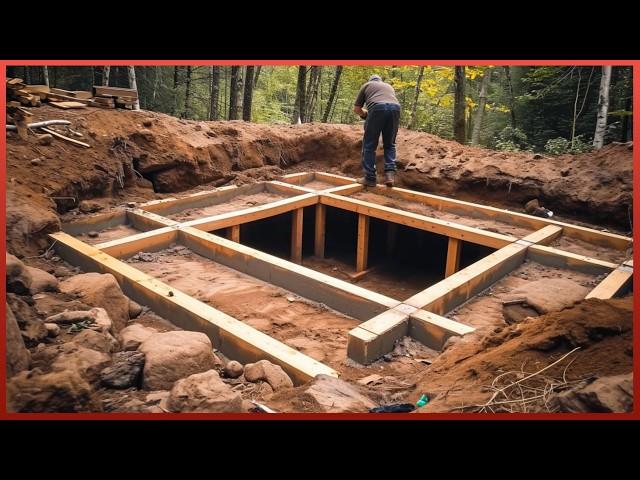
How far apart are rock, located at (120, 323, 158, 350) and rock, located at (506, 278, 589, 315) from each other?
3.19m

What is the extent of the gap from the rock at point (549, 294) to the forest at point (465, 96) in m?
5.90

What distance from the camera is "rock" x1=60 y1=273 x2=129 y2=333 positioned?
13.0ft

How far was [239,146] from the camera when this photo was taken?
8.84 meters

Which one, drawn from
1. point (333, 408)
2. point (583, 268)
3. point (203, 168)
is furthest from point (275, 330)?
point (203, 168)

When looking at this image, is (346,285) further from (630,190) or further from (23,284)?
(630,190)

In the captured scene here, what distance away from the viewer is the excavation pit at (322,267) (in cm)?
405

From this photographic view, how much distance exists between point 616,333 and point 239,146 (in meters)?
7.19

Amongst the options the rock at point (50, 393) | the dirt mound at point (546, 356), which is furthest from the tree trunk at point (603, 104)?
the rock at point (50, 393)

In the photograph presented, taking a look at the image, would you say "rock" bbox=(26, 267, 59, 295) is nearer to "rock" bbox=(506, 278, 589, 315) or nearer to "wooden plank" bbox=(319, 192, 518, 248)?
"rock" bbox=(506, 278, 589, 315)

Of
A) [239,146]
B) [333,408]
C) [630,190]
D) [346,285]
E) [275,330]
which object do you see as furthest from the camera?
[239,146]

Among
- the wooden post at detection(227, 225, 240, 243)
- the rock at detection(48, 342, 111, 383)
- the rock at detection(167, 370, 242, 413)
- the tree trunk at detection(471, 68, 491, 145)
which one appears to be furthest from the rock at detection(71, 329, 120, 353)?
the tree trunk at detection(471, 68, 491, 145)

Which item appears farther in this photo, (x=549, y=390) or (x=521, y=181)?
(x=521, y=181)

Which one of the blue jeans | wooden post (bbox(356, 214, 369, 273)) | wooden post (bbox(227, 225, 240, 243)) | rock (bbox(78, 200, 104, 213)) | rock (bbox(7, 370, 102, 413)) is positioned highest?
the blue jeans

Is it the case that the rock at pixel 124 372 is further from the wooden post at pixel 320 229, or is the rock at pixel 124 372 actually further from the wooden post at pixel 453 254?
the wooden post at pixel 320 229
